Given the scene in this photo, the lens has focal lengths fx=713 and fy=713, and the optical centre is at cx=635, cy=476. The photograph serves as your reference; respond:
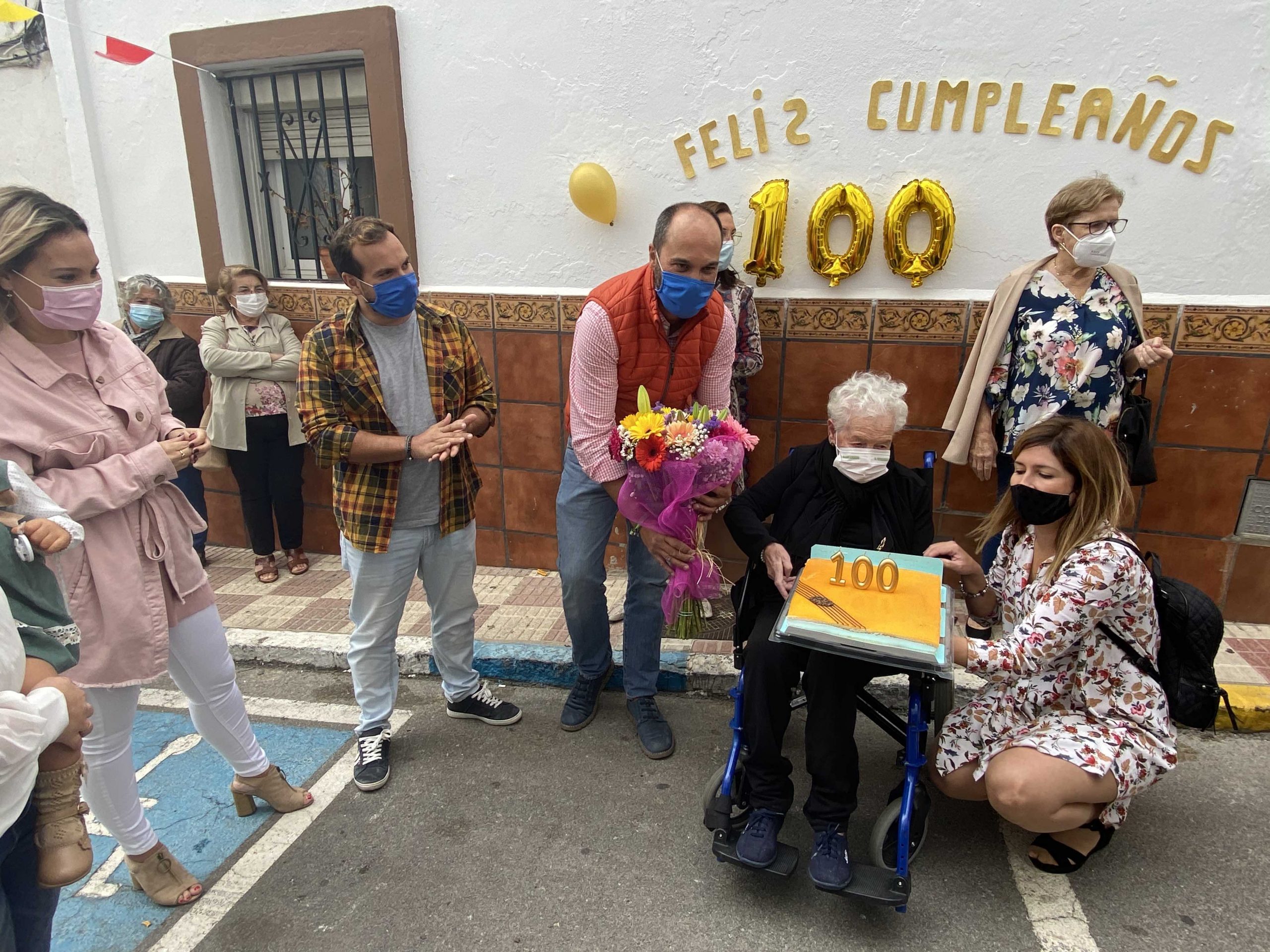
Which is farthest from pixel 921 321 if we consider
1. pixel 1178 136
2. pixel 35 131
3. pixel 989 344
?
pixel 35 131

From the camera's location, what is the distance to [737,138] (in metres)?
3.75

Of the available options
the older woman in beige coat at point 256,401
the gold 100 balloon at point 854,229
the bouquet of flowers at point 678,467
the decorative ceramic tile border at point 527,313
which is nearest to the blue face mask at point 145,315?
the older woman in beige coat at point 256,401

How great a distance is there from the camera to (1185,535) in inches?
143

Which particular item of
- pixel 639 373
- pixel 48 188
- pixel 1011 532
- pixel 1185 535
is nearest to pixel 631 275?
pixel 639 373

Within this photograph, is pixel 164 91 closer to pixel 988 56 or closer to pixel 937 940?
pixel 988 56

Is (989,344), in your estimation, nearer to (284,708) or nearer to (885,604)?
(885,604)

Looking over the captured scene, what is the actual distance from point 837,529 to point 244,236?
180 inches

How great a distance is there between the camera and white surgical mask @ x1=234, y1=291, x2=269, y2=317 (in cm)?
446

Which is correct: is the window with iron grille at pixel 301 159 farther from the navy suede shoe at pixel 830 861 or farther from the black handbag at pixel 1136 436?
the black handbag at pixel 1136 436

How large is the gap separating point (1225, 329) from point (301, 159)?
541cm

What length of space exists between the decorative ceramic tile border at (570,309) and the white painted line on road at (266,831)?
Result: 2.29 meters

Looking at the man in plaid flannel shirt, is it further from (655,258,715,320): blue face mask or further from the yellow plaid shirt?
(655,258,715,320): blue face mask

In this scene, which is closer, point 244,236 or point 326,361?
point 326,361

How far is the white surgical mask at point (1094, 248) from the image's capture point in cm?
295
